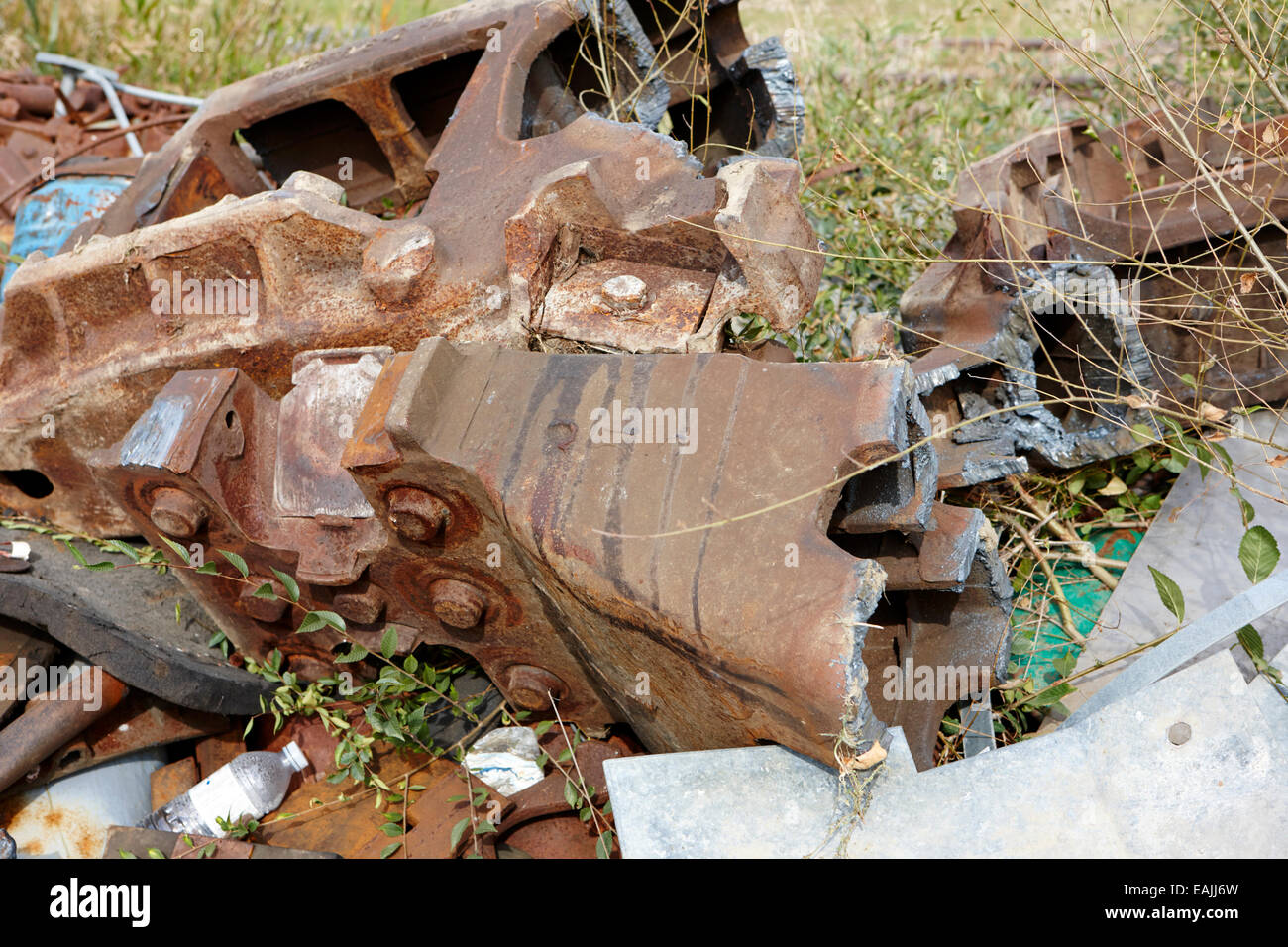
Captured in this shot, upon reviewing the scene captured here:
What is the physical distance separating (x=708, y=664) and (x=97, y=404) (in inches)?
73.0

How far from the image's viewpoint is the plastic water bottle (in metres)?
2.62

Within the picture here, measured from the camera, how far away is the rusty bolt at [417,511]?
2.22 m

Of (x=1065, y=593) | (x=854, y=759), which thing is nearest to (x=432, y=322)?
(x=854, y=759)

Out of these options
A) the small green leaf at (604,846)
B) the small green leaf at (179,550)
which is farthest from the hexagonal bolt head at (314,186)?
the small green leaf at (604,846)

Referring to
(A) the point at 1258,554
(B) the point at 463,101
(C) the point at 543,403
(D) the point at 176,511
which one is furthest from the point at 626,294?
(A) the point at 1258,554

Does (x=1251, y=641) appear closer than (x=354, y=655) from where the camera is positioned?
Yes

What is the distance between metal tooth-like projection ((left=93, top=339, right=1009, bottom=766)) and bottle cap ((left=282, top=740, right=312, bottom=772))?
22 cm

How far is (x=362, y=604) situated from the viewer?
252cm

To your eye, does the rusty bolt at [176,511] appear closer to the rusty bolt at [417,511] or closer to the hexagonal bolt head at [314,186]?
the rusty bolt at [417,511]

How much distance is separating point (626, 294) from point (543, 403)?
1.53 ft

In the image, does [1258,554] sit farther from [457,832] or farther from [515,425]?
[457,832]

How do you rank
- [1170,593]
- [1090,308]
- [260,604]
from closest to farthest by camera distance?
[1170,593] → [260,604] → [1090,308]

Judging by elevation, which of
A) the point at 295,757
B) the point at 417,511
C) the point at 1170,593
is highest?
the point at 417,511
